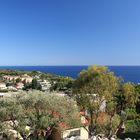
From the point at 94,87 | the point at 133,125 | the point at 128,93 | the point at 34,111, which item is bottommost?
the point at 133,125

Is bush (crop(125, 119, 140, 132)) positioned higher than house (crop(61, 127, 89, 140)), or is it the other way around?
house (crop(61, 127, 89, 140))

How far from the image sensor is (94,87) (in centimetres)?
2089

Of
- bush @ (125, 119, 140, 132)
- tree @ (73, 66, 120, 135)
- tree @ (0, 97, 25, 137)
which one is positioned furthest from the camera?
A: bush @ (125, 119, 140, 132)

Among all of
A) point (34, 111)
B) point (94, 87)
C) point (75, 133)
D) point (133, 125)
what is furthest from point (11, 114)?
point (133, 125)

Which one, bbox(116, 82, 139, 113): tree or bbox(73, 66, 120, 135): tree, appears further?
bbox(116, 82, 139, 113): tree

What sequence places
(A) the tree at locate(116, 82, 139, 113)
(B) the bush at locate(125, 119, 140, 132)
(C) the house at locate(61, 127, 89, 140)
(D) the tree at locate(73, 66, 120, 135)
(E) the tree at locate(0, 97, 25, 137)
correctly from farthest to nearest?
(B) the bush at locate(125, 119, 140, 132) < (A) the tree at locate(116, 82, 139, 113) < (C) the house at locate(61, 127, 89, 140) < (D) the tree at locate(73, 66, 120, 135) < (E) the tree at locate(0, 97, 25, 137)

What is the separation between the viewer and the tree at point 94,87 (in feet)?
68.6

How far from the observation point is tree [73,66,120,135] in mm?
20906

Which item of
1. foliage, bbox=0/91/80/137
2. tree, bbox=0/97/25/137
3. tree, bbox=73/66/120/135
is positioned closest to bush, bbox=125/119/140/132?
tree, bbox=73/66/120/135

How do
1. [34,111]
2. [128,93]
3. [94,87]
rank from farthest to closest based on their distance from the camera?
[128,93] < [94,87] < [34,111]

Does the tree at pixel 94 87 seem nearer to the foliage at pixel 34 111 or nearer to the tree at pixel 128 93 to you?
the tree at pixel 128 93

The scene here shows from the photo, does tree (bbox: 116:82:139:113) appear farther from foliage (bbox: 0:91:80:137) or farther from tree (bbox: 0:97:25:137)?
tree (bbox: 0:97:25:137)

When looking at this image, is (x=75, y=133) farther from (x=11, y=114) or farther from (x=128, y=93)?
(x=11, y=114)

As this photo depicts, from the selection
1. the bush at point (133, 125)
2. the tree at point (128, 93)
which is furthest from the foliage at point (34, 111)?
the bush at point (133, 125)
